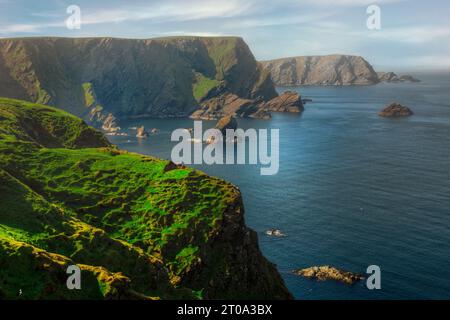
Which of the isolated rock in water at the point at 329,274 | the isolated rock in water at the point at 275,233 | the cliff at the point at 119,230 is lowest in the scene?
the isolated rock in water at the point at 329,274

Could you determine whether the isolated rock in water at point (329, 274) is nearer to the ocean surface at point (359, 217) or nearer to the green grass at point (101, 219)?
the ocean surface at point (359, 217)

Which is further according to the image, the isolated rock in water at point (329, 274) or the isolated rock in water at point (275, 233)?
the isolated rock in water at point (275, 233)

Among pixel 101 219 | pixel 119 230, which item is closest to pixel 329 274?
pixel 119 230

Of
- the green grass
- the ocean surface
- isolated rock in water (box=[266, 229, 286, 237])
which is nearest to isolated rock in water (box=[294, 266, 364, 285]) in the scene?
the ocean surface

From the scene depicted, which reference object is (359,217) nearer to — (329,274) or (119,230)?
(329,274)

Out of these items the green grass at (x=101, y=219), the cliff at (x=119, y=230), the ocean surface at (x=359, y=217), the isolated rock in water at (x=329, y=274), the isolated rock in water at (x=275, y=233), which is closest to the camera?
the green grass at (x=101, y=219)

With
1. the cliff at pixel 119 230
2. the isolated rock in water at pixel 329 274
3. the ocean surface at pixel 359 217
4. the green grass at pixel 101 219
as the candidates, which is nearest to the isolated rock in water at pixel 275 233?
the ocean surface at pixel 359 217
